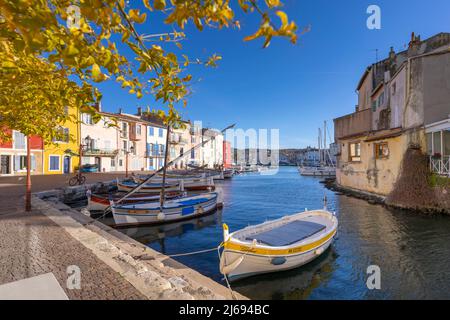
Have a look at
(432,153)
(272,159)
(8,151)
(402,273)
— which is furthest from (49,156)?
(272,159)

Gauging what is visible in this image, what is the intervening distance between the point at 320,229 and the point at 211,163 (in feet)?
217

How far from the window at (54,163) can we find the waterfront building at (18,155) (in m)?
1.10

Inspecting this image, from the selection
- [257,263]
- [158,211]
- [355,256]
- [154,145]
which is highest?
[154,145]

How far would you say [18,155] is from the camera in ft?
102

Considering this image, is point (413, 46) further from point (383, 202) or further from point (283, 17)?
point (283, 17)

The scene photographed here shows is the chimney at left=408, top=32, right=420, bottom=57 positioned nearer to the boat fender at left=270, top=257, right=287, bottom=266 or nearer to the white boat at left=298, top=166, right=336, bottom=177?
the boat fender at left=270, top=257, right=287, bottom=266

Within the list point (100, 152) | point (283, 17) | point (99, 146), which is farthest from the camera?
point (99, 146)

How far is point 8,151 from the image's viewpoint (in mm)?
29734

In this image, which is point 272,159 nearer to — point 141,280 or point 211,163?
point 211,163

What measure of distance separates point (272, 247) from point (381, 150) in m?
18.5

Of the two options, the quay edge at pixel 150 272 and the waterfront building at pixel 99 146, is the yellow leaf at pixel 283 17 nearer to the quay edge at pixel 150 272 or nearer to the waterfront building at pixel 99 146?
the quay edge at pixel 150 272

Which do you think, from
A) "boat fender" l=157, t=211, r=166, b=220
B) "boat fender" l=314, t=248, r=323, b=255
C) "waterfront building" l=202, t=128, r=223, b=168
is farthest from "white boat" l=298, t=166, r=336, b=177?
"boat fender" l=314, t=248, r=323, b=255

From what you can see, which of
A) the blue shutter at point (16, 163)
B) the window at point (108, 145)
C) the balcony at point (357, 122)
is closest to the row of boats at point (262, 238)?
the balcony at point (357, 122)

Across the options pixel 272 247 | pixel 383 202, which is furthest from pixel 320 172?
pixel 272 247
